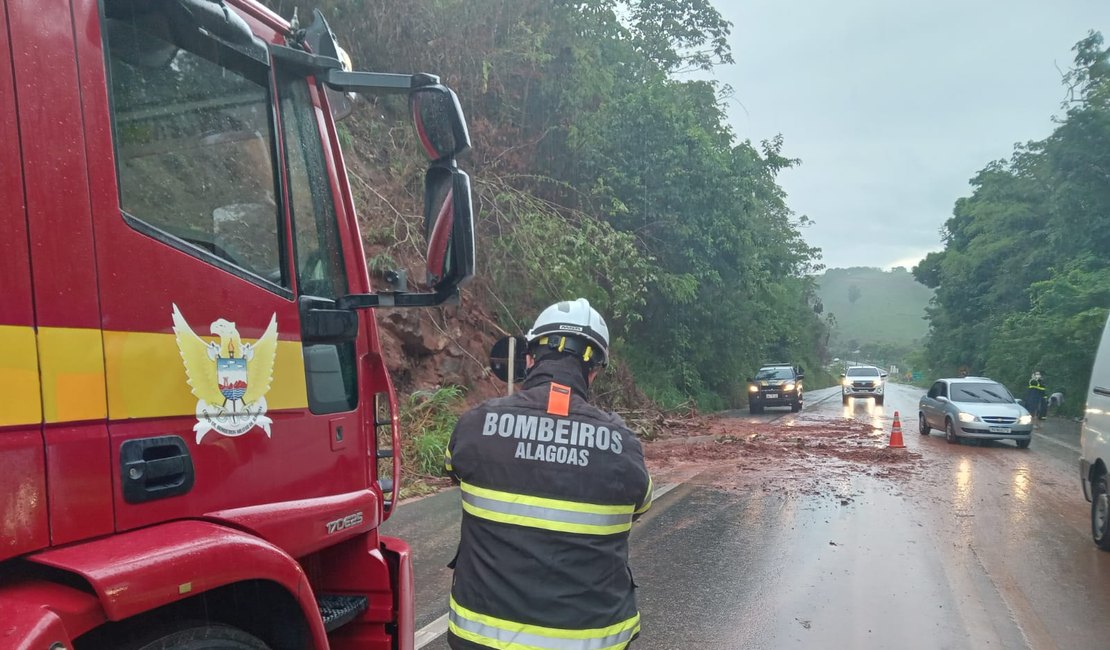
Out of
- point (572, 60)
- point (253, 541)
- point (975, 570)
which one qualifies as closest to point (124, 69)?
point (253, 541)

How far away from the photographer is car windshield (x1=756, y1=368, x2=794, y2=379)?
26297 mm

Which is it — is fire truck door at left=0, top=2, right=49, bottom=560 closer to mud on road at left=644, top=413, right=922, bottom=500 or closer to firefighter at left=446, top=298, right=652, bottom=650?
firefighter at left=446, top=298, right=652, bottom=650

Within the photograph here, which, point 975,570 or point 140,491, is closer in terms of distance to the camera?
point 140,491

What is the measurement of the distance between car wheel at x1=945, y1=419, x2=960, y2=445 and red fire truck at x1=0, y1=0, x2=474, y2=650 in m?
15.2

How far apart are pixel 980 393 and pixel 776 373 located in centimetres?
1054

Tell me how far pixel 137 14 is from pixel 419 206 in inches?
435

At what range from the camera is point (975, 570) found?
6.30m

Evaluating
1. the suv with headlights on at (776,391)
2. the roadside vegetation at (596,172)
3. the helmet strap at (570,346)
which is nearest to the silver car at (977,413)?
the roadside vegetation at (596,172)

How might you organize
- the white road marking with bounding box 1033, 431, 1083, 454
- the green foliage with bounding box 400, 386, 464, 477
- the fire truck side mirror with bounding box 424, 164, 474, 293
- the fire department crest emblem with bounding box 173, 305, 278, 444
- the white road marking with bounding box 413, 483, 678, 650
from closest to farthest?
1. the fire department crest emblem with bounding box 173, 305, 278, 444
2. the fire truck side mirror with bounding box 424, 164, 474, 293
3. the white road marking with bounding box 413, 483, 678, 650
4. the green foliage with bounding box 400, 386, 464, 477
5. the white road marking with bounding box 1033, 431, 1083, 454

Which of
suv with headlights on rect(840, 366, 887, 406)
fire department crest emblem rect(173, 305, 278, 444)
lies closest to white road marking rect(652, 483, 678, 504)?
fire department crest emblem rect(173, 305, 278, 444)

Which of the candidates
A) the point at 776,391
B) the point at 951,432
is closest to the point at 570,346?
the point at 951,432

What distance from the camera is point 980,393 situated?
52.7 feet

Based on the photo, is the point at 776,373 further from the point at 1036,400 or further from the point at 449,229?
the point at 449,229

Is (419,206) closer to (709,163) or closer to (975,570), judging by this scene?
(975,570)
